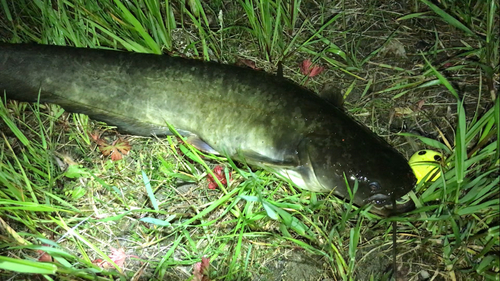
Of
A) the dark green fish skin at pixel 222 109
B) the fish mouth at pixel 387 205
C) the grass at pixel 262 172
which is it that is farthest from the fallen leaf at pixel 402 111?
the fish mouth at pixel 387 205

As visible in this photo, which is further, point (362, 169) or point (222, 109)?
point (222, 109)

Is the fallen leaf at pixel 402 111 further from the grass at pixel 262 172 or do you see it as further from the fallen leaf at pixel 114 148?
the fallen leaf at pixel 114 148

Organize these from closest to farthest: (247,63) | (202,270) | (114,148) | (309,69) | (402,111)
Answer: (202,270), (114,148), (402,111), (309,69), (247,63)

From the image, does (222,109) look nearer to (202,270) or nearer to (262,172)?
(262,172)

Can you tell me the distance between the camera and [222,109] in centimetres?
259

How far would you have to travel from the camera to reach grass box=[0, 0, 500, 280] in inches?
86.9

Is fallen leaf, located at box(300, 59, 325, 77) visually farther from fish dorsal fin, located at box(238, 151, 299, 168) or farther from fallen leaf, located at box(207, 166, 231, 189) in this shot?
fallen leaf, located at box(207, 166, 231, 189)

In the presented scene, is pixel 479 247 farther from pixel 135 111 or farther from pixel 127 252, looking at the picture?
pixel 135 111

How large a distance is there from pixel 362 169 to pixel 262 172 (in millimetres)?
694

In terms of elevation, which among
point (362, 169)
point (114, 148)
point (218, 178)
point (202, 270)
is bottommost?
point (202, 270)

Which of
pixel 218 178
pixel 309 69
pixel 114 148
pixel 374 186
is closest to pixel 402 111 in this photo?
pixel 309 69

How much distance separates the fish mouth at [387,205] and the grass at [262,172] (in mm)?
69

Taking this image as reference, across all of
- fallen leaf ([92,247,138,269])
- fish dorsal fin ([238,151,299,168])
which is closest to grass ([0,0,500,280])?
fallen leaf ([92,247,138,269])

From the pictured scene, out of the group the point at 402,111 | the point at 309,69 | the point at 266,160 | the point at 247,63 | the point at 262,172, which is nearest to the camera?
the point at 266,160
